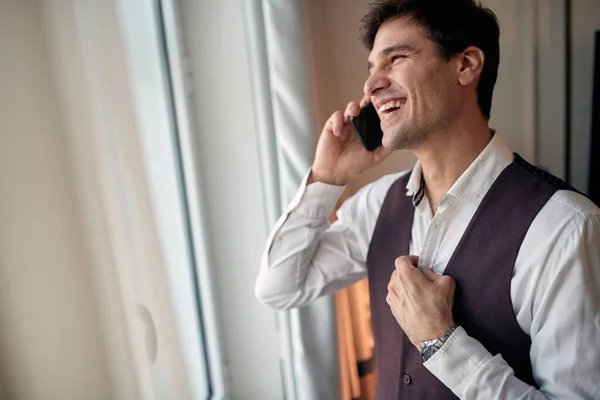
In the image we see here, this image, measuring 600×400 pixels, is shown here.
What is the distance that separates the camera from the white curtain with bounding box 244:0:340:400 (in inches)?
43.6

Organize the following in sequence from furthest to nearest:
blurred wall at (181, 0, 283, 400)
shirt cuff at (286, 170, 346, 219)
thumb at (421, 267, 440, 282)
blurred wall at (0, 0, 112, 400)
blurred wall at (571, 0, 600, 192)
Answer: blurred wall at (571, 0, 600, 192) < blurred wall at (181, 0, 283, 400) < shirt cuff at (286, 170, 346, 219) < thumb at (421, 267, 440, 282) < blurred wall at (0, 0, 112, 400)

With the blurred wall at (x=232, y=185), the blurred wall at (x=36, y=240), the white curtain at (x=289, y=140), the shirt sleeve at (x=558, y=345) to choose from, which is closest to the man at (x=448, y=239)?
the shirt sleeve at (x=558, y=345)

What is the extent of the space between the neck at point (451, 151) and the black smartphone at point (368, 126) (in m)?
0.14

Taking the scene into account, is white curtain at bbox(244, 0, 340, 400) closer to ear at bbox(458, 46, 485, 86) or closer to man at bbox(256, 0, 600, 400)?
man at bbox(256, 0, 600, 400)

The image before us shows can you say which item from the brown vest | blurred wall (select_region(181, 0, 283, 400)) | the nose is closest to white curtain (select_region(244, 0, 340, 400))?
blurred wall (select_region(181, 0, 283, 400))

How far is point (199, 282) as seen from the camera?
1.22 m

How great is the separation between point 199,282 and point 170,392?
0.40 metres

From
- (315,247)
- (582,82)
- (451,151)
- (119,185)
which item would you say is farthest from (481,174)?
(582,82)

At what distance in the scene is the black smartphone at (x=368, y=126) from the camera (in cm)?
104

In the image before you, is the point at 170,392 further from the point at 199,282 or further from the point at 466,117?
the point at 466,117

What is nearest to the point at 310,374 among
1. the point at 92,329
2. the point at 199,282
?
the point at 199,282

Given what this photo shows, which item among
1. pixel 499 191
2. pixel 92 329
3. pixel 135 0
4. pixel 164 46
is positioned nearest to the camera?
pixel 92 329

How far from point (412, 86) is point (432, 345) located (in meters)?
0.49

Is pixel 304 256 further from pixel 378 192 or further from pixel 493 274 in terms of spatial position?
pixel 493 274
